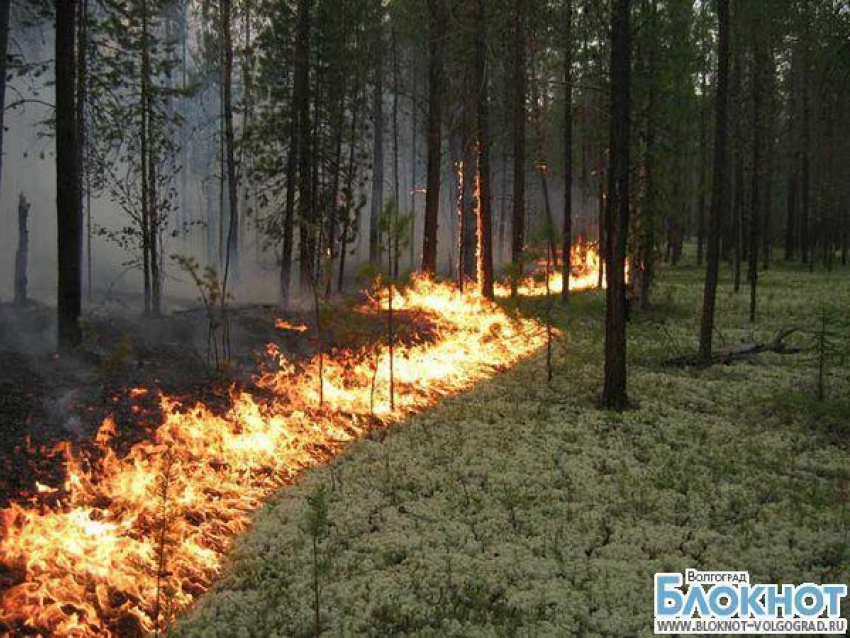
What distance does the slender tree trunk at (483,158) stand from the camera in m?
20.0

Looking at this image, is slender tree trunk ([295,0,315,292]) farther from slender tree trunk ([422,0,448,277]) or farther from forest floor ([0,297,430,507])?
forest floor ([0,297,430,507])

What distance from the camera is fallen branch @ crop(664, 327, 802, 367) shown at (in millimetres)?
14281

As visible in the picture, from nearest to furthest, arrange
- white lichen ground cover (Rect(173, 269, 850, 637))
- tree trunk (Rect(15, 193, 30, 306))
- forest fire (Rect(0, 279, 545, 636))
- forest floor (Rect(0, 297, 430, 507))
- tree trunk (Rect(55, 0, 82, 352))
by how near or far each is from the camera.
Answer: forest fire (Rect(0, 279, 545, 636)) → white lichen ground cover (Rect(173, 269, 850, 637)) → forest floor (Rect(0, 297, 430, 507)) → tree trunk (Rect(55, 0, 82, 352)) → tree trunk (Rect(15, 193, 30, 306))

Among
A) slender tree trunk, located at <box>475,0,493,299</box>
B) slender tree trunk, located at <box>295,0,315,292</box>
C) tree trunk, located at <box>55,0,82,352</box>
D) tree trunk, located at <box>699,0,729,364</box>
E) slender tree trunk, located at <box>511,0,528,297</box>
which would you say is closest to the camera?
tree trunk, located at <box>55,0,82,352</box>

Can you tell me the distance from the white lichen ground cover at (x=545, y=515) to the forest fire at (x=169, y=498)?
38 cm

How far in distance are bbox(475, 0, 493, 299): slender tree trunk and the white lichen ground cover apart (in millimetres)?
8831

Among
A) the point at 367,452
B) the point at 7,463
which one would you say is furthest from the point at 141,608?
the point at 367,452

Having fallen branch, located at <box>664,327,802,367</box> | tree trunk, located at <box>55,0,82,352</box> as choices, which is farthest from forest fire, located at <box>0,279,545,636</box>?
fallen branch, located at <box>664,327,802,367</box>

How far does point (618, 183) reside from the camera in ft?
33.4

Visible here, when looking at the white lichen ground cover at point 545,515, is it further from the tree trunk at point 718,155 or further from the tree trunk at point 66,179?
the tree trunk at point 66,179

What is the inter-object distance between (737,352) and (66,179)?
45.4 feet

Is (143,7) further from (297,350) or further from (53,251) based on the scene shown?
(53,251)

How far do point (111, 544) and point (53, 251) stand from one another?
3953 centimetres

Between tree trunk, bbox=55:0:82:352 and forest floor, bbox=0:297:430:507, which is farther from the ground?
tree trunk, bbox=55:0:82:352
